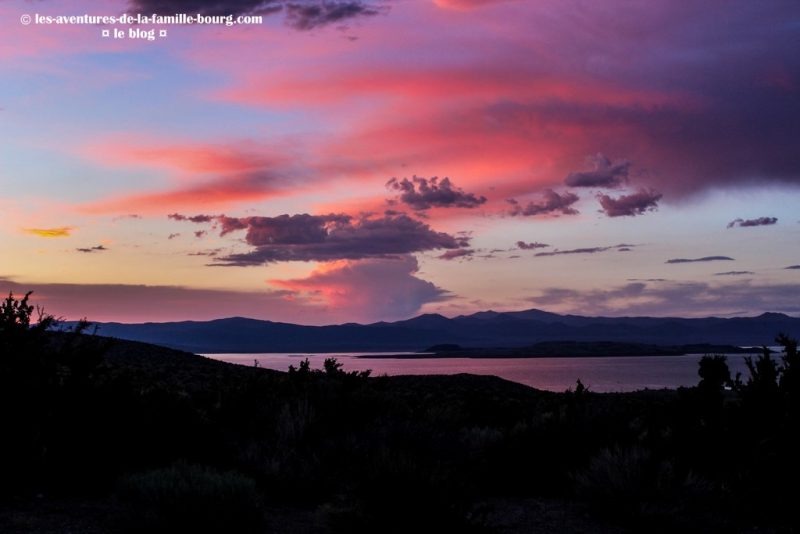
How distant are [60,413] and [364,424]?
546cm

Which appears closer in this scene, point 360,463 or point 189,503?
point 189,503

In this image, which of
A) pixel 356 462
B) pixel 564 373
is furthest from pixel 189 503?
pixel 564 373

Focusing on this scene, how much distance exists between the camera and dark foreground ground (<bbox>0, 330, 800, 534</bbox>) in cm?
959

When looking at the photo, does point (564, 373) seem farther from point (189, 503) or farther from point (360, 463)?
point (189, 503)

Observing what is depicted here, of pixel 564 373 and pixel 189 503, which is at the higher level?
pixel 189 503

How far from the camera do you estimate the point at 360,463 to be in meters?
10.6

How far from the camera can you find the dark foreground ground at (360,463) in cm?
959

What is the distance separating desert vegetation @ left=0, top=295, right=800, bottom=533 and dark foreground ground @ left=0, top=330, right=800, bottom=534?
26 mm

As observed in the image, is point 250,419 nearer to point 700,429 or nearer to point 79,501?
point 79,501

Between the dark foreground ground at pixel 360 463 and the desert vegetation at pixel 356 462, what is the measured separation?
0.03m

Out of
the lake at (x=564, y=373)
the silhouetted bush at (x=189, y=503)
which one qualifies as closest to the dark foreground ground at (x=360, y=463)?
the silhouetted bush at (x=189, y=503)

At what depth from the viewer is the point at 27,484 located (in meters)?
11.4

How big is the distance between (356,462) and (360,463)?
1.12m

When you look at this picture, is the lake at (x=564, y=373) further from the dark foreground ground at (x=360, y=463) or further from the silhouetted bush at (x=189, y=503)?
the silhouetted bush at (x=189, y=503)
